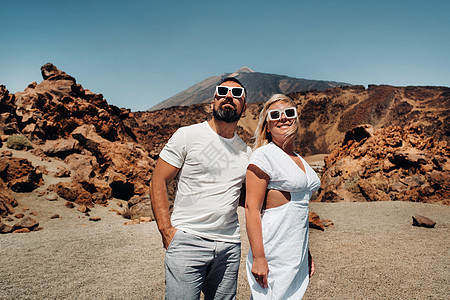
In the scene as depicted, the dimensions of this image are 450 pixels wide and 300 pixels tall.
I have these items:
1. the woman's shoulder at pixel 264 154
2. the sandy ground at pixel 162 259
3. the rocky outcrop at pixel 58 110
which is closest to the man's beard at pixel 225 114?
the woman's shoulder at pixel 264 154

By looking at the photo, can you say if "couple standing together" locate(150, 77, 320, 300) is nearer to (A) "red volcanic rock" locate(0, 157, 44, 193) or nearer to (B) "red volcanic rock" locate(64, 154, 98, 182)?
(A) "red volcanic rock" locate(0, 157, 44, 193)

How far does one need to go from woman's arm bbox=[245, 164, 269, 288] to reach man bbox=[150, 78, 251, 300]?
0.93ft

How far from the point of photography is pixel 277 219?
158cm

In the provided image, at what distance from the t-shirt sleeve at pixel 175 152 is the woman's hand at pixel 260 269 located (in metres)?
0.80

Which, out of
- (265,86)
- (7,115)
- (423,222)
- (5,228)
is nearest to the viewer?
(5,228)

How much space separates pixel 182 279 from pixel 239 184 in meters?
0.71

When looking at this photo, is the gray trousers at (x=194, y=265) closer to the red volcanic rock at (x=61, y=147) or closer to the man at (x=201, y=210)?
the man at (x=201, y=210)

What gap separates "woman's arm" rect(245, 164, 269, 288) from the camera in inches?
58.9

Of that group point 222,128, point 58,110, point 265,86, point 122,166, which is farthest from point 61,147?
point 265,86

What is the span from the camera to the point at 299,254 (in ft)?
5.32

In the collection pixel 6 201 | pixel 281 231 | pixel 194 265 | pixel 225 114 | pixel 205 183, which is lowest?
pixel 6 201

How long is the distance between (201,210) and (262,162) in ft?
1.78

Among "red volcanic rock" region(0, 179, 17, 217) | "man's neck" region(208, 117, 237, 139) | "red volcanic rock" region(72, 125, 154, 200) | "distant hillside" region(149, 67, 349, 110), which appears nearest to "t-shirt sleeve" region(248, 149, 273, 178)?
"man's neck" region(208, 117, 237, 139)

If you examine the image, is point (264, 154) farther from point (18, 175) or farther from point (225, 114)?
point (18, 175)
